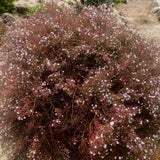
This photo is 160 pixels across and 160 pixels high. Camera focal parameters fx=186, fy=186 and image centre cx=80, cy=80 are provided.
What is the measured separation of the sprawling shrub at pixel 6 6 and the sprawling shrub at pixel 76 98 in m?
3.31

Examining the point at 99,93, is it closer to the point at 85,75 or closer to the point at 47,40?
the point at 85,75

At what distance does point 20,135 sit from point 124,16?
22.0ft

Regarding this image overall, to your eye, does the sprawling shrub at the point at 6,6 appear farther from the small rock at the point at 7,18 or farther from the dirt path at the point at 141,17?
the dirt path at the point at 141,17

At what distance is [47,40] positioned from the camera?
3.44 meters

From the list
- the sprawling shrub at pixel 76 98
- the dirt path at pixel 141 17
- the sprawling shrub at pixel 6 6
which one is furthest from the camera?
the dirt path at pixel 141 17

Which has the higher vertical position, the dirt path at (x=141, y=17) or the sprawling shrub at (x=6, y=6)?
the sprawling shrub at (x=6, y=6)

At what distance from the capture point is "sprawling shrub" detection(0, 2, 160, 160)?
3012mm

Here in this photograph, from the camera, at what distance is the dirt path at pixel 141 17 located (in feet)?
23.1

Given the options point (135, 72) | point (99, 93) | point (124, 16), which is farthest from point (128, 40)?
point (124, 16)

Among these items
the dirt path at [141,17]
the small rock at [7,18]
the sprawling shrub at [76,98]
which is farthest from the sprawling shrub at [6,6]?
the dirt path at [141,17]

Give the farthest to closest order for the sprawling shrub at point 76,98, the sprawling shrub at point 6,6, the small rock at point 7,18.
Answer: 1. the sprawling shrub at point 6,6
2. the small rock at point 7,18
3. the sprawling shrub at point 76,98

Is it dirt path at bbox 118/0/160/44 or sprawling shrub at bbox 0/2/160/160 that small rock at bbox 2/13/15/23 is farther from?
dirt path at bbox 118/0/160/44

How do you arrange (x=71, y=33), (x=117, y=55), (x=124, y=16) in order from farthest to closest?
1. (x=124, y=16)
2. (x=117, y=55)
3. (x=71, y=33)

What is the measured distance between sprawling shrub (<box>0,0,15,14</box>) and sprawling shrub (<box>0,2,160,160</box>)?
3.31m
